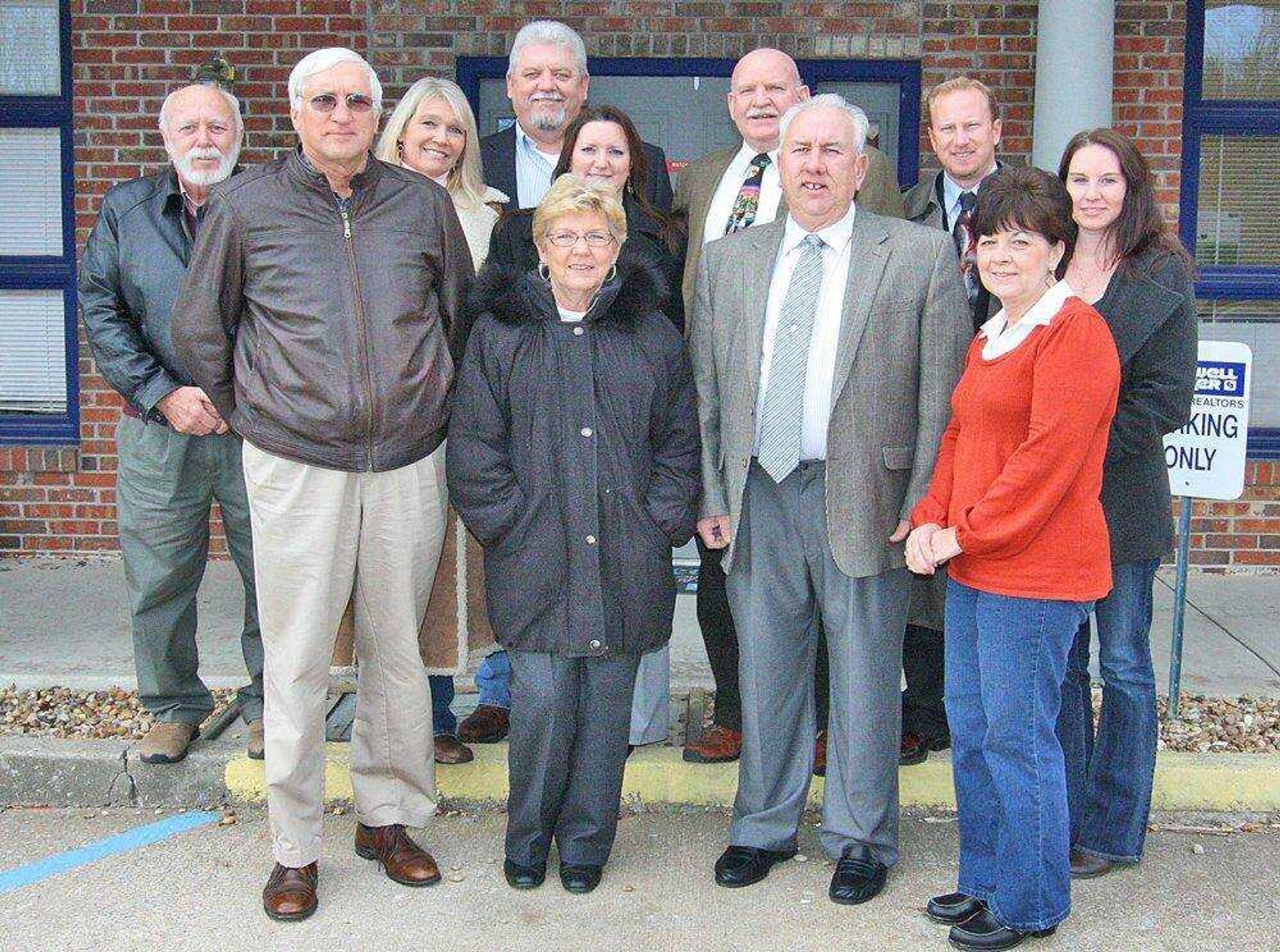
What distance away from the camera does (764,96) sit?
14.1 ft

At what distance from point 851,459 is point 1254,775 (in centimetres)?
190

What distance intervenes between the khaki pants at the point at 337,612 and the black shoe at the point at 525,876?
38 cm

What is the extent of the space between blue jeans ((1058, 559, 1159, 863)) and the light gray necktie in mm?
913

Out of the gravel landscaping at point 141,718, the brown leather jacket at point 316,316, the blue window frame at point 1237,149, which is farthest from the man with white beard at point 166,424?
the blue window frame at point 1237,149

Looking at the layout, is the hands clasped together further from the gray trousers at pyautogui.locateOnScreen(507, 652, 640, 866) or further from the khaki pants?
the khaki pants

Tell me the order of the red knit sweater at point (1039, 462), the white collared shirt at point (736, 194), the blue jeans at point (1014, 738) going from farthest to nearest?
the white collared shirt at point (736, 194) → the blue jeans at point (1014, 738) → the red knit sweater at point (1039, 462)

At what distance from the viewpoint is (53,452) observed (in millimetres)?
7137

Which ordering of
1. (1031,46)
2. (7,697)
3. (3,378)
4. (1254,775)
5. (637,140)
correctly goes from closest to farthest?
1. (637,140)
2. (1254,775)
3. (7,697)
4. (1031,46)
5. (3,378)

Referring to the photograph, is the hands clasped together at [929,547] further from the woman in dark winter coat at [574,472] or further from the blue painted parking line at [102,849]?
the blue painted parking line at [102,849]

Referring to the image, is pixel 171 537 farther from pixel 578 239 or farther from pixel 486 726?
pixel 578 239

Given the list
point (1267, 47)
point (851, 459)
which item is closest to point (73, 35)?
point (851, 459)

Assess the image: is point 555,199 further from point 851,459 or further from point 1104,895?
point 1104,895

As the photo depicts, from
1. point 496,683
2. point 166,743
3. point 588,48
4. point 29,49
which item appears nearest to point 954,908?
point 496,683

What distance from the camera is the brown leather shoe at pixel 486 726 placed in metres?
4.69
